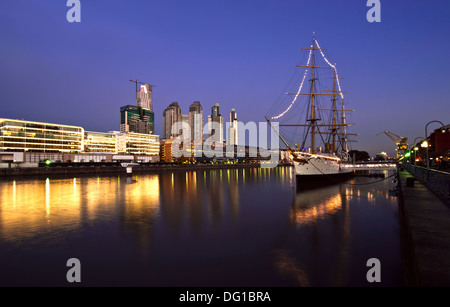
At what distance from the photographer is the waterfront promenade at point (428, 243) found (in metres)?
5.66

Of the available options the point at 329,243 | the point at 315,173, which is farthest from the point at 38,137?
the point at 329,243

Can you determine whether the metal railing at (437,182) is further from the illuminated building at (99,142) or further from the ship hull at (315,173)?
the illuminated building at (99,142)

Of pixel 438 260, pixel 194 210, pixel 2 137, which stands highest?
pixel 2 137

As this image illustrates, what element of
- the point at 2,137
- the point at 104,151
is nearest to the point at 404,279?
the point at 2,137

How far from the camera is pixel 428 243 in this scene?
7531mm

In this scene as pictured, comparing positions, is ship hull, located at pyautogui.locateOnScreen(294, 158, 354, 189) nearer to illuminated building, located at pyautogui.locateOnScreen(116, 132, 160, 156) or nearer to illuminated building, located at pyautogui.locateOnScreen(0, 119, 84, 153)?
illuminated building, located at pyautogui.locateOnScreen(0, 119, 84, 153)

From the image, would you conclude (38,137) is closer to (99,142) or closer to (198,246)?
(99,142)

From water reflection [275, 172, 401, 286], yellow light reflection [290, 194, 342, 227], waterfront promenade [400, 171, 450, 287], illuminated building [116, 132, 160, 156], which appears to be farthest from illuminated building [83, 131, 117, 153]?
waterfront promenade [400, 171, 450, 287]

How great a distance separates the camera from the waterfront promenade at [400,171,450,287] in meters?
5.66

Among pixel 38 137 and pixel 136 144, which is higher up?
pixel 38 137
